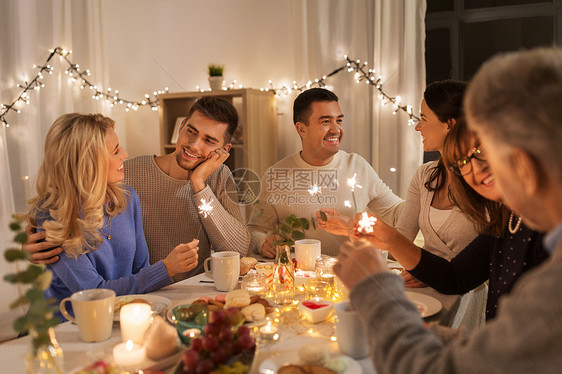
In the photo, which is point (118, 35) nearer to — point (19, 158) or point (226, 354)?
point (19, 158)

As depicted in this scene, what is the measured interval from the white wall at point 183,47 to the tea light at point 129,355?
319 cm

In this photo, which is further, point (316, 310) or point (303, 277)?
point (303, 277)

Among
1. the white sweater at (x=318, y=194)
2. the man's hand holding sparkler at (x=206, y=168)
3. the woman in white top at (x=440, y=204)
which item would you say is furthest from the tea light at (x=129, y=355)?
the white sweater at (x=318, y=194)

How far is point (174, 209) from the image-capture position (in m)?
2.29

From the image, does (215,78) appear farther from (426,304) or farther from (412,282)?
(426,304)

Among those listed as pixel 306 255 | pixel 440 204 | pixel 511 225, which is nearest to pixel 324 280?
pixel 306 255

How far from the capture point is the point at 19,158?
10.9ft

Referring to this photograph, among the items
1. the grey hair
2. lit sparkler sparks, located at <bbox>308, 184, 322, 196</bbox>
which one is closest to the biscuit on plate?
the grey hair

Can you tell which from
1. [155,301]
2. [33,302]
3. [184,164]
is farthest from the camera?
[184,164]

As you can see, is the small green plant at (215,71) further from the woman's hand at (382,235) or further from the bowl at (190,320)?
the bowl at (190,320)

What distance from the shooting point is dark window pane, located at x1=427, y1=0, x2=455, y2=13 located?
3.76 m

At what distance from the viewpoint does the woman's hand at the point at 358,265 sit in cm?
94

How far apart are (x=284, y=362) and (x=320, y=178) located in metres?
1.86

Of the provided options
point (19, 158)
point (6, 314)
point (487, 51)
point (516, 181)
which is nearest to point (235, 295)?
point (516, 181)
